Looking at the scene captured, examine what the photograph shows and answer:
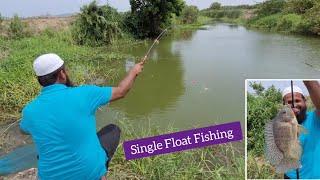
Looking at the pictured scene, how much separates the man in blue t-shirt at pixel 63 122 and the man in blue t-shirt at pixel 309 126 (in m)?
1.03

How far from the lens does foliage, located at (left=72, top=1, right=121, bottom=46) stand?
16922 mm

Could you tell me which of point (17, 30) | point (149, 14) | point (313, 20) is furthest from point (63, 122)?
point (149, 14)

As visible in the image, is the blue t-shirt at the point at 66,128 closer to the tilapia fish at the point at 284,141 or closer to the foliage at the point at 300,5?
the tilapia fish at the point at 284,141

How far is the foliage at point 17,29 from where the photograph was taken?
16234 millimetres

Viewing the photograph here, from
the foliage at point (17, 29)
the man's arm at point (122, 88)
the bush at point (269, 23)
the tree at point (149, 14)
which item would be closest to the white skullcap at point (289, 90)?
the man's arm at point (122, 88)

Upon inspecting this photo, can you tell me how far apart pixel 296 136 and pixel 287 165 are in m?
0.18

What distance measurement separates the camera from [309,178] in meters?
2.14

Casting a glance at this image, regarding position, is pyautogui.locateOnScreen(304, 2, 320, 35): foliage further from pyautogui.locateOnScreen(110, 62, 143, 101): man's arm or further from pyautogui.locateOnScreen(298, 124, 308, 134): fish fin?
pyautogui.locateOnScreen(298, 124, 308, 134): fish fin

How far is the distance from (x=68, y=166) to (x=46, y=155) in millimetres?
136

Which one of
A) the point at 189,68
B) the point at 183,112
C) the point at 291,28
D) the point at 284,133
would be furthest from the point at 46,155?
the point at 291,28

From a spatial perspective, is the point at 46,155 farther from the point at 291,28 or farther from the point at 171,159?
the point at 291,28

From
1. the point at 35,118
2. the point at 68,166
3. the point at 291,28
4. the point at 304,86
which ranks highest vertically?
the point at 304,86

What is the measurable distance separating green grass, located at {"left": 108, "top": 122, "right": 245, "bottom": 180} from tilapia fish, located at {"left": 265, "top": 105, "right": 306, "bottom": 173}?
158 cm

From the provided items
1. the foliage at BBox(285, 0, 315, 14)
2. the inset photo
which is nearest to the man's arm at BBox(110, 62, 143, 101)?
the inset photo
